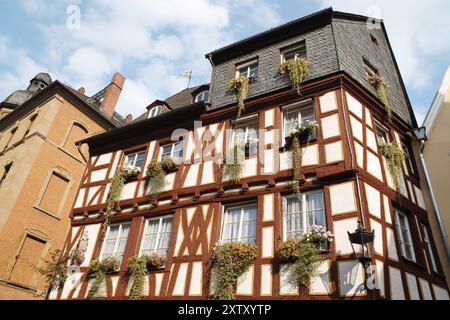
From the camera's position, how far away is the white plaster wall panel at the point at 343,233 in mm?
6898

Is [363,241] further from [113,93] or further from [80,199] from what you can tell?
[113,93]

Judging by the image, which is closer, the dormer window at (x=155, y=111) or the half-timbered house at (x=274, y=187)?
the half-timbered house at (x=274, y=187)

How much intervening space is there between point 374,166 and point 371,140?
0.80 metres

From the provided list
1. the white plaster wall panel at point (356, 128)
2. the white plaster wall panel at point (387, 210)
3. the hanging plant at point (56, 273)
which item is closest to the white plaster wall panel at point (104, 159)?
the hanging plant at point (56, 273)

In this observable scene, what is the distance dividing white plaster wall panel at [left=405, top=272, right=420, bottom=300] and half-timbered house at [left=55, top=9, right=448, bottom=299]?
4cm

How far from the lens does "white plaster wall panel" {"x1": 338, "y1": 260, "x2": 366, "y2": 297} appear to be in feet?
21.1

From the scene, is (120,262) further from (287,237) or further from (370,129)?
(370,129)

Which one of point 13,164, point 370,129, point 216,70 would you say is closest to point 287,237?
point 370,129

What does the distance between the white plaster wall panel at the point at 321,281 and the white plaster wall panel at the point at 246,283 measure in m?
1.34

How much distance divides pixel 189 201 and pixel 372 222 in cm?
467

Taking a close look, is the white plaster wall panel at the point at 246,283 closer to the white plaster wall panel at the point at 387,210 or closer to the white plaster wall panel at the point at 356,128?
the white plaster wall panel at the point at 387,210

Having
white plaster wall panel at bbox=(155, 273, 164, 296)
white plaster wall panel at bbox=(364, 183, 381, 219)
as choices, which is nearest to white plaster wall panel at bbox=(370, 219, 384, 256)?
white plaster wall panel at bbox=(364, 183, 381, 219)

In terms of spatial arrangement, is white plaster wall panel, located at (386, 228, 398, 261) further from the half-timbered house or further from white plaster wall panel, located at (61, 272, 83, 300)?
white plaster wall panel, located at (61, 272, 83, 300)
